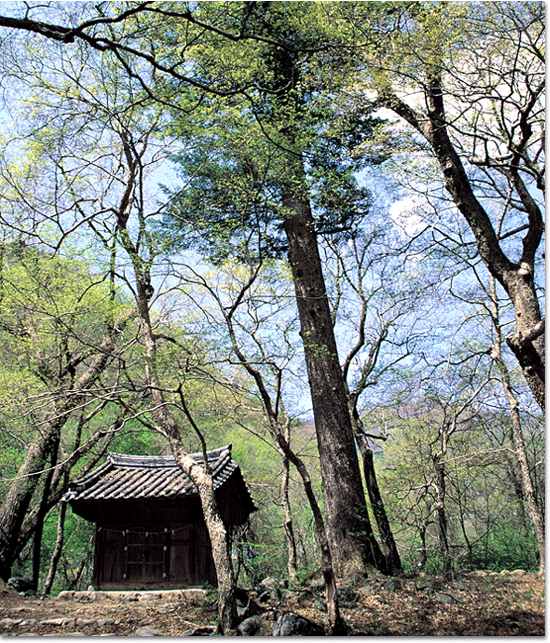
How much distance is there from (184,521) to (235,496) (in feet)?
3.43

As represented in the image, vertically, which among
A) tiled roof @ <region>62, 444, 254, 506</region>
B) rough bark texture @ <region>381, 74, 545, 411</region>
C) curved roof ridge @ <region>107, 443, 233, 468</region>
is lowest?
tiled roof @ <region>62, 444, 254, 506</region>

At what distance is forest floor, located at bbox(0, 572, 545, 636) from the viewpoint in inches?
87.1

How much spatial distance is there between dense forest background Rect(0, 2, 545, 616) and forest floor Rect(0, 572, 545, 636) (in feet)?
1.82

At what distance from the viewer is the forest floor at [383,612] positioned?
221 cm

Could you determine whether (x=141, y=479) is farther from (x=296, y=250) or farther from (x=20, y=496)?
(x=296, y=250)

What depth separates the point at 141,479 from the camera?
15.7 feet

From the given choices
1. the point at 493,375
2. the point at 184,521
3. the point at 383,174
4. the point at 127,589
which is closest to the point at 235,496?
the point at 184,521

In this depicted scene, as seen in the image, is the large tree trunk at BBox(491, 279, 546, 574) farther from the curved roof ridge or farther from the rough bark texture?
the curved roof ridge

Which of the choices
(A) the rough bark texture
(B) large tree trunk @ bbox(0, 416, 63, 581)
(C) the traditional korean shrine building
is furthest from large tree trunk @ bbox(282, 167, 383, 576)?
(B) large tree trunk @ bbox(0, 416, 63, 581)

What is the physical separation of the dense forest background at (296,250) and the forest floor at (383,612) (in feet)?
1.82

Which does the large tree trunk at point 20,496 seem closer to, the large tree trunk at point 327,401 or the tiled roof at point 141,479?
the tiled roof at point 141,479

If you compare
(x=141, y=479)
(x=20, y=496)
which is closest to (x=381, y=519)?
(x=141, y=479)

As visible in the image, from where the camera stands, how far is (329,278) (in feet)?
15.9

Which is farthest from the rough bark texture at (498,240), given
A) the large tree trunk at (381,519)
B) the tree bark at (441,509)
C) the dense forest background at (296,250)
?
the large tree trunk at (381,519)
